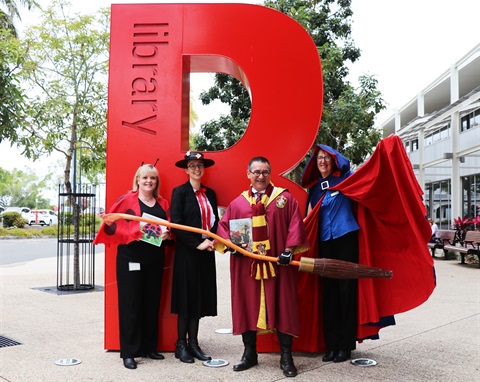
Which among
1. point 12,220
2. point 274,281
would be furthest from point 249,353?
point 12,220

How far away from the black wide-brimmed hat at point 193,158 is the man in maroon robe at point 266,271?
55 centimetres

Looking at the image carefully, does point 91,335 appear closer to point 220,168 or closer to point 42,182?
point 220,168

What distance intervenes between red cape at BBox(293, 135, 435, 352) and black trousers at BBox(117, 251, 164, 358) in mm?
1367

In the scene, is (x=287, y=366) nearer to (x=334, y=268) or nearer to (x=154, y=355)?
(x=334, y=268)

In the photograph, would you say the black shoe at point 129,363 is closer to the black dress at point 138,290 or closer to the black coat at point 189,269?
the black dress at point 138,290

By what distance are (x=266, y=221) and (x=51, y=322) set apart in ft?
11.4

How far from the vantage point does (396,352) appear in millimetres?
4941

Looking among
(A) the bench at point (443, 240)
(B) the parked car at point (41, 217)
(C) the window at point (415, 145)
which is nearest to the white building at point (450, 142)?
(C) the window at point (415, 145)

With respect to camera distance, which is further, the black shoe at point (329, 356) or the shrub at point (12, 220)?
the shrub at point (12, 220)

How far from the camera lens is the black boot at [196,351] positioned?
455 cm

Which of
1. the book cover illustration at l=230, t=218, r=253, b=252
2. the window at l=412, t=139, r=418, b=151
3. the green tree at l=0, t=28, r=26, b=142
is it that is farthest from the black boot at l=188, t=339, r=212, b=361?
the window at l=412, t=139, r=418, b=151

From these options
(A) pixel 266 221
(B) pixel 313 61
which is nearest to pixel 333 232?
(A) pixel 266 221

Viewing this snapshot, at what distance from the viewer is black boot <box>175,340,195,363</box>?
4516mm

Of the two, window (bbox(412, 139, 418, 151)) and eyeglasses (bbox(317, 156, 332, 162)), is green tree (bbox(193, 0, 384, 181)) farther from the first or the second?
window (bbox(412, 139, 418, 151))
